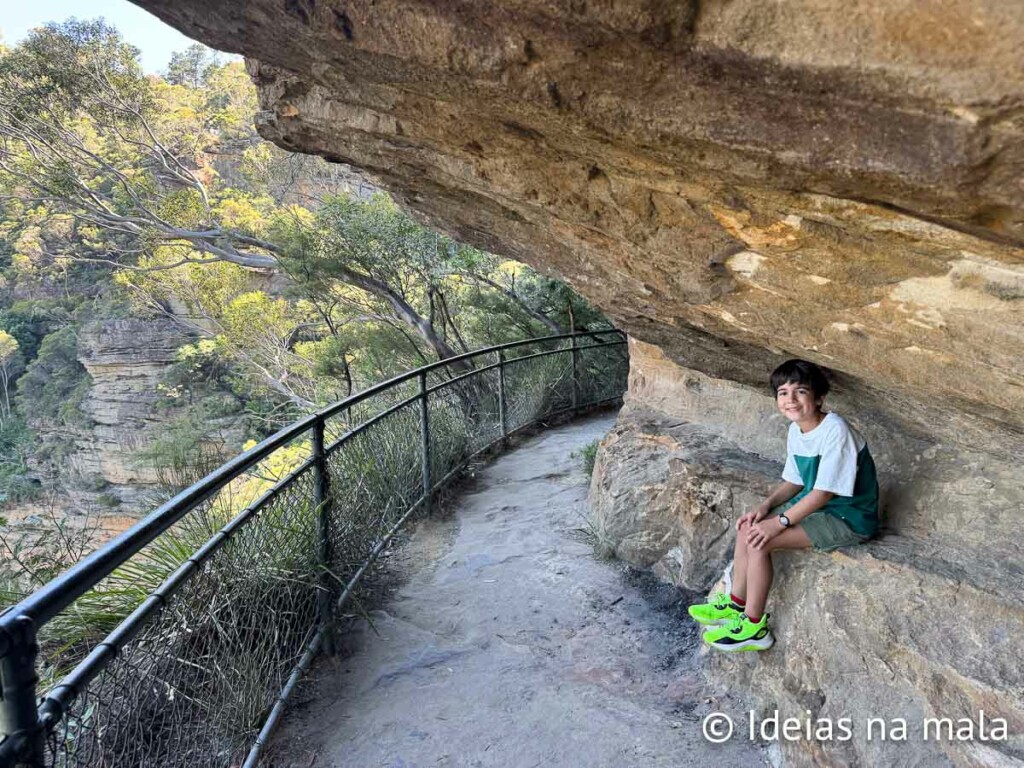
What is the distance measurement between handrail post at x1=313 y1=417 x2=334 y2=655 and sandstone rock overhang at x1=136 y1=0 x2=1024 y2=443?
145cm

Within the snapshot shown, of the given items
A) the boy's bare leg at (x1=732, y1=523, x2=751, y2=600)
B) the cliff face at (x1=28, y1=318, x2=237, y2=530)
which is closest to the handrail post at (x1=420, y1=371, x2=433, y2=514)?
the boy's bare leg at (x1=732, y1=523, x2=751, y2=600)

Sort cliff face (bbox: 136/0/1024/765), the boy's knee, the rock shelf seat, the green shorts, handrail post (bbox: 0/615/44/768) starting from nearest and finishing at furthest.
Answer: handrail post (bbox: 0/615/44/768), cliff face (bbox: 136/0/1024/765), the rock shelf seat, the green shorts, the boy's knee

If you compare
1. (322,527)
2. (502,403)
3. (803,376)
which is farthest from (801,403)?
(502,403)

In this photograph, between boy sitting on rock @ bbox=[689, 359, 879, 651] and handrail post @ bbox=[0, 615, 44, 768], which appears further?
boy sitting on rock @ bbox=[689, 359, 879, 651]

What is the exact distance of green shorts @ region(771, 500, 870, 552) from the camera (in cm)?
281

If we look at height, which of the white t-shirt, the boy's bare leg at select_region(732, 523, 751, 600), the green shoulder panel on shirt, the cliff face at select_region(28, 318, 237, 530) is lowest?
the cliff face at select_region(28, 318, 237, 530)

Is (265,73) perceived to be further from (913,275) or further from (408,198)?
(913,275)

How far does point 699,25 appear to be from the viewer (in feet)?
5.01

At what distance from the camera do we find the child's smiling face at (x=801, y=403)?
3.00m

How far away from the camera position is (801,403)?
118 inches

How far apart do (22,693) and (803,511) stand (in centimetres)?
267

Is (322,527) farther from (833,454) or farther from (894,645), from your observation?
(894,645)

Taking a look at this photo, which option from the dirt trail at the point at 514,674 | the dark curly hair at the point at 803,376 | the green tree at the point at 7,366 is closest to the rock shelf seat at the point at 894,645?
the dirt trail at the point at 514,674

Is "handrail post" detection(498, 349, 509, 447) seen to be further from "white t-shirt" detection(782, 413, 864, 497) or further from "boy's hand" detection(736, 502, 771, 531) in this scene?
"white t-shirt" detection(782, 413, 864, 497)
